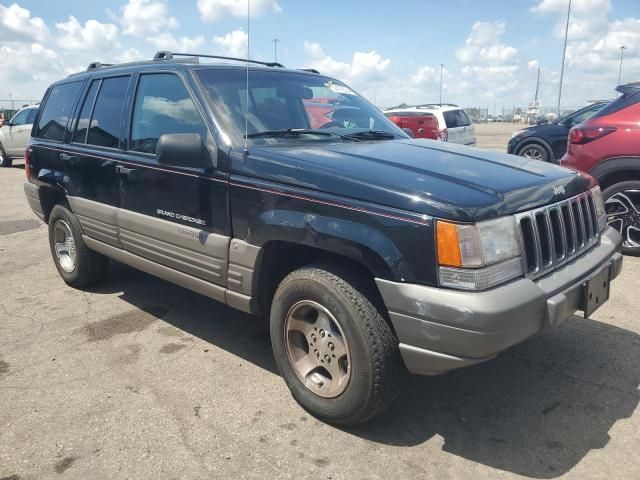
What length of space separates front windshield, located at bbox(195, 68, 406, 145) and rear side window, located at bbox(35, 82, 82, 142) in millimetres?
1953

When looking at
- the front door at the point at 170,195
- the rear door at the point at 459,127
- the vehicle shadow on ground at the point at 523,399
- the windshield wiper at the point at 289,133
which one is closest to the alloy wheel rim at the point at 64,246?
the front door at the point at 170,195

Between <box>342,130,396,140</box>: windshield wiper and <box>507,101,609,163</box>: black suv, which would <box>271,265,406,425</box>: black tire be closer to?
<box>342,130,396,140</box>: windshield wiper

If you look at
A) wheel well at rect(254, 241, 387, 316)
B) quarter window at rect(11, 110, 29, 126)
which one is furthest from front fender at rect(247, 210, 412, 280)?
quarter window at rect(11, 110, 29, 126)

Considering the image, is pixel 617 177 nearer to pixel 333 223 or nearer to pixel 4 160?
pixel 333 223

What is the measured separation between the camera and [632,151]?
5516 millimetres

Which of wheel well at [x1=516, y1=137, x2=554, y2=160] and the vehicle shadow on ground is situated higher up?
wheel well at [x1=516, y1=137, x2=554, y2=160]

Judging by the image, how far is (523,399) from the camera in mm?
3137

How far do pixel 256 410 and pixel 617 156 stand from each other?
15.2ft

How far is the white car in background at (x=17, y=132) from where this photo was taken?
1573 centimetres

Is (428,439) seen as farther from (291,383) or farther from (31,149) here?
(31,149)

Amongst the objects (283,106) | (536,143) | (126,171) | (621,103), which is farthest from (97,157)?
(536,143)

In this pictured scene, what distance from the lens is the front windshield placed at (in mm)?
3398

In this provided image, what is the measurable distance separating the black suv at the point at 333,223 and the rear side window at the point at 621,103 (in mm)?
2918

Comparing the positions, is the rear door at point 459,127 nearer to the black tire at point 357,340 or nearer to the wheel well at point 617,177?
the wheel well at point 617,177
